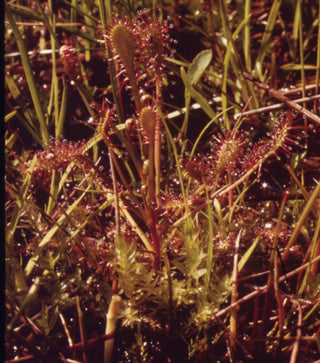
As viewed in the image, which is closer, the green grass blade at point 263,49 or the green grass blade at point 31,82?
the green grass blade at point 31,82

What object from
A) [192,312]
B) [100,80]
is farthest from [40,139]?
[192,312]

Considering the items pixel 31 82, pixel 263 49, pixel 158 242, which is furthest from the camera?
pixel 263 49

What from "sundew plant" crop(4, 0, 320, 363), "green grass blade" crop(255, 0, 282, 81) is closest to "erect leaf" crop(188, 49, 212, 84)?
"sundew plant" crop(4, 0, 320, 363)

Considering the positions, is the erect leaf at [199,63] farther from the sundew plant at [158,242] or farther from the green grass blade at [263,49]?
the green grass blade at [263,49]

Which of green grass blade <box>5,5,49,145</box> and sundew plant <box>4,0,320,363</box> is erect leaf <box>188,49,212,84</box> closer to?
sundew plant <box>4,0,320,363</box>

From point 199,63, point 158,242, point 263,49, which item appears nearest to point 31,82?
point 199,63

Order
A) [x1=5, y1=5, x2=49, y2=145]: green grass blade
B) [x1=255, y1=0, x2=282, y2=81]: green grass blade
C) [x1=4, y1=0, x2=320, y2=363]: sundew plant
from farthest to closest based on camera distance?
1. [x1=255, y1=0, x2=282, y2=81]: green grass blade
2. [x1=5, y1=5, x2=49, y2=145]: green grass blade
3. [x1=4, y1=0, x2=320, y2=363]: sundew plant

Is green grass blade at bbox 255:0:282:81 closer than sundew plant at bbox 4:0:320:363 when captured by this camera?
No

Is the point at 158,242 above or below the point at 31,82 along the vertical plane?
below

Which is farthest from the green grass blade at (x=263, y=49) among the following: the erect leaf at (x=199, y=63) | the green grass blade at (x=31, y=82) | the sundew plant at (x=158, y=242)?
the green grass blade at (x=31, y=82)

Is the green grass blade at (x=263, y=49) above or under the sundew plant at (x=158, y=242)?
above

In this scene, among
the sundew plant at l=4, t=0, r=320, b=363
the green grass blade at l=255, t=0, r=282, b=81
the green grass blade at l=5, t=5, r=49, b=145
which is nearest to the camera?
the sundew plant at l=4, t=0, r=320, b=363

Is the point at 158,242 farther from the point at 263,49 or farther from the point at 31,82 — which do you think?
the point at 263,49
